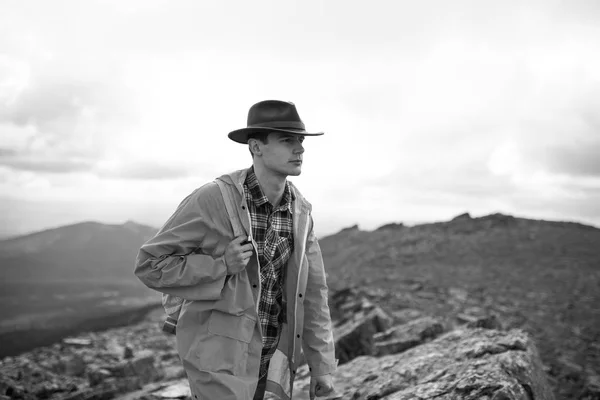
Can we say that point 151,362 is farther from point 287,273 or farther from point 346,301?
point 287,273

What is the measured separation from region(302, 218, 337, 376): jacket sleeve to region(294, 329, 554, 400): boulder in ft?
2.69

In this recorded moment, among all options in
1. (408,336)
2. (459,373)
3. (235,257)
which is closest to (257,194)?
(235,257)

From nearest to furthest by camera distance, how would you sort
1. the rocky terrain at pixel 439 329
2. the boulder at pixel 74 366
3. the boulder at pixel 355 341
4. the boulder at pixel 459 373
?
the boulder at pixel 459 373
the rocky terrain at pixel 439 329
the boulder at pixel 355 341
the boulder at pixel 74 366

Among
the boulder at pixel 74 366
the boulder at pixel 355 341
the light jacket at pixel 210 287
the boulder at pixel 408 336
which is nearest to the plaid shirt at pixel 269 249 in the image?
the light jacket at pixel 210 287

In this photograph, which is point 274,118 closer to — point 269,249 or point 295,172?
point 295,172

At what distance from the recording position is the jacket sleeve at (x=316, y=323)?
11.7 ft

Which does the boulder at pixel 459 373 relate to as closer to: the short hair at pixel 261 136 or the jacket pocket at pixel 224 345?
the jacket pocket at pixel 224 345

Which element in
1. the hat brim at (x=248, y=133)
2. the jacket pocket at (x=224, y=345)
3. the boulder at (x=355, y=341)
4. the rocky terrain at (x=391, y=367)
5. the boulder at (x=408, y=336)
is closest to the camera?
the jacket pocket at (x=224, y=345)

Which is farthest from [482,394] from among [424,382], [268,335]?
[268,335]

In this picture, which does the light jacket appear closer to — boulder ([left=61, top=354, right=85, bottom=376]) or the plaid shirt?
the plaid shirt

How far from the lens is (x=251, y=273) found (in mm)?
3270

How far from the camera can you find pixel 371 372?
5395mm

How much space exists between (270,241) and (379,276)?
16.2 m

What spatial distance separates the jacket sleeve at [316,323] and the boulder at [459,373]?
32.3 inches
